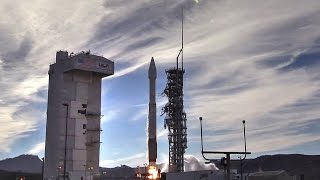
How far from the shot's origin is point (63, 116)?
131000mm

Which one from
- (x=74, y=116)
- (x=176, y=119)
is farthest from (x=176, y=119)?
(x=74, y=116)

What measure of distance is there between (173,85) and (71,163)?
121 ft

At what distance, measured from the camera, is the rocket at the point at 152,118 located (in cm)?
8011

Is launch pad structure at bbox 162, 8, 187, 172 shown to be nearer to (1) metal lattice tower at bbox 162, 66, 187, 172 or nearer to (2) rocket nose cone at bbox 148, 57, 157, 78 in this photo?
(1) metal lattice tower at bbox 162, 66, 187, 172

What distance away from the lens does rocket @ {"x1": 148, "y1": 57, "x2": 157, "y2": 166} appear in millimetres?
A: 80106

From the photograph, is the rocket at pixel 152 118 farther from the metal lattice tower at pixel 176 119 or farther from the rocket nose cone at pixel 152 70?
the metal lattice tower at pixel 176 119

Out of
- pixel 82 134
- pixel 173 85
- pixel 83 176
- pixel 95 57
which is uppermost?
pixel 95 57

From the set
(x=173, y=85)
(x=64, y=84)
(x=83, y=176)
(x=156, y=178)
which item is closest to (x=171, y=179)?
(x=156, y=178)

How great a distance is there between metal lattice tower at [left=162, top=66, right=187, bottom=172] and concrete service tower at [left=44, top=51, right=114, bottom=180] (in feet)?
78.1

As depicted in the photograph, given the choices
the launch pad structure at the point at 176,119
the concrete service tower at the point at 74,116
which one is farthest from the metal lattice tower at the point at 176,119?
the concrete service tower at the point at 74,116

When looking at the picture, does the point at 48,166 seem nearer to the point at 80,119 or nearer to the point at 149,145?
the point at 80,119

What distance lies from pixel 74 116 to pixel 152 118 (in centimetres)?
5508

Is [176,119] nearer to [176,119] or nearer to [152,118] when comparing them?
[176,119]

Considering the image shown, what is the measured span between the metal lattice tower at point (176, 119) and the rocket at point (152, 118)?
32788mm
